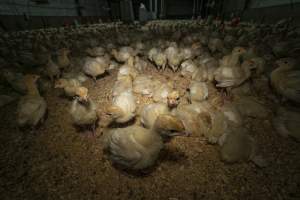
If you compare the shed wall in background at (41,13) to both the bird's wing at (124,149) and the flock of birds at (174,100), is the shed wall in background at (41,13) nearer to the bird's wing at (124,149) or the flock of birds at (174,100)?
the flock of birds at (174,100)

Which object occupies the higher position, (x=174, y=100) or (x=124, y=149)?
(x=174, y=100)

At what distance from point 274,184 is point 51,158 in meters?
2.73

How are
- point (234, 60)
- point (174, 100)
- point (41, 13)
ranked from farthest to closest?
point (41, 13)
point (234, 60)
point (174, 100)

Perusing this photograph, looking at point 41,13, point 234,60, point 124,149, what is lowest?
point 124,149

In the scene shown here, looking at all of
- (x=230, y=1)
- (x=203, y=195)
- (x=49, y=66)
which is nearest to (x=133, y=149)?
(x=203, y=195)

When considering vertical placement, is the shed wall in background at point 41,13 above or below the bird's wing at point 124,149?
above

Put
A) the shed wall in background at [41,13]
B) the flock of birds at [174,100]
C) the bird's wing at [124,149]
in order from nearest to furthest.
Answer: the bird's wing at [124,149], the flock of birds at [174,100], the shed wall in background at [41,13]

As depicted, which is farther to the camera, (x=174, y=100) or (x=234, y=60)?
(x=234, y=60)

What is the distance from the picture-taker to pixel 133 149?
1663 mm

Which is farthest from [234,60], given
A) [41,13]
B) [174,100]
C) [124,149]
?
[41,13]

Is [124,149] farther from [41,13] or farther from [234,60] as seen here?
[41,13]

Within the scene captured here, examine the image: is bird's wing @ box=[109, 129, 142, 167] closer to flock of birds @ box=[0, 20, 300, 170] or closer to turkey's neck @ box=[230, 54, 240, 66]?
flock of birds @ box=[0, 20, 300, 170]

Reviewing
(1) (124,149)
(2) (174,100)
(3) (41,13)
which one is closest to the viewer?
(1) (124,149)

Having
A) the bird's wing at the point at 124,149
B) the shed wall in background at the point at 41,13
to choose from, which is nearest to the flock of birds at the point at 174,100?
the bird's wing at the point at 124,149
